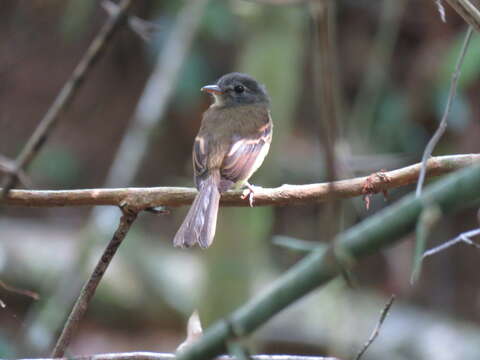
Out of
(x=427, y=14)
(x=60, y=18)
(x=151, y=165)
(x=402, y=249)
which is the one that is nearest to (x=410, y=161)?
(x=402, y=249)

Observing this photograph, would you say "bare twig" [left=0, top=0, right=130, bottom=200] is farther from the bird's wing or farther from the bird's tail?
the bird's wing

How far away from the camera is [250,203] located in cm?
286

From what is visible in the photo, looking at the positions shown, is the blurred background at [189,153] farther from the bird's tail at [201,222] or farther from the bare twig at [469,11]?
the bare twig at [469,11]

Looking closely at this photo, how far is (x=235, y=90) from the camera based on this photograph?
4.89 meters

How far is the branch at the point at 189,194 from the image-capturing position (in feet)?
8.13

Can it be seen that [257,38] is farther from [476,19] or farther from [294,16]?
[476,19]

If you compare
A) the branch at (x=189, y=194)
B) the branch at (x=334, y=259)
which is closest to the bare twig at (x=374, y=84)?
the branch at (x=189, y=194)

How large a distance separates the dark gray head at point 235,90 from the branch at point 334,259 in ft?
11.6

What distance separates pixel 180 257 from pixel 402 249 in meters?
2.41

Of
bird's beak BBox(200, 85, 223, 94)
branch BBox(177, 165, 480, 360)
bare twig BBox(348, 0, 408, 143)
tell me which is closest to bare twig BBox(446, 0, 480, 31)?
branch BBox(177, 165, 480, 360)

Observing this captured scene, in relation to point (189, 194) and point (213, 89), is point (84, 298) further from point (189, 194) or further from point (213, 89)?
point (213, 89)


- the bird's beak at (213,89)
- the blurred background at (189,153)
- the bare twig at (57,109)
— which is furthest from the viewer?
the blurred background at (189,153)

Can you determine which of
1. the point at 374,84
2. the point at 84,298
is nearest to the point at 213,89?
the point at 374,84

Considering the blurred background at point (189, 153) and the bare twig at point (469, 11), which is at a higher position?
the blurred background at point (189, 153)
